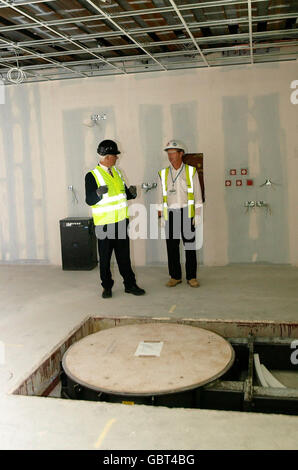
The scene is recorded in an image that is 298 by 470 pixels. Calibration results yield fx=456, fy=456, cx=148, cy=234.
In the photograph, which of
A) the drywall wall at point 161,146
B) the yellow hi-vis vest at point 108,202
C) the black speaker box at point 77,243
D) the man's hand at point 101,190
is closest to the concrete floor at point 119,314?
the black speaker box at point 77,243

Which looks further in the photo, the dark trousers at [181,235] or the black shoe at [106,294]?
the dark trousers at [181,235]

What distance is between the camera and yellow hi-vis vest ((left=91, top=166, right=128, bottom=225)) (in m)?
4.76

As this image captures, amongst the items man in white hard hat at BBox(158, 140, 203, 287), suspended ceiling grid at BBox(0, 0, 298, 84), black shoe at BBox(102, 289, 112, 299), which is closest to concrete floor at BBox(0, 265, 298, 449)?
black shoe at BBox(102, 289, 112, 299)

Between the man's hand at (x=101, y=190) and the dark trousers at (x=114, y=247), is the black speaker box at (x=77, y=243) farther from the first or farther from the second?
the man's hand at (x=101, y=190)

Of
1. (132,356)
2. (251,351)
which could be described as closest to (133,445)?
(132,356)

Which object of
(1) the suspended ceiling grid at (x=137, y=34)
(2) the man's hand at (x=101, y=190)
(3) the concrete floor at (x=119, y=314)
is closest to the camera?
(3) the concrete floor at (x=119, y=314)

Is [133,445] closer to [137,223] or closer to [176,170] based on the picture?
[176,170]

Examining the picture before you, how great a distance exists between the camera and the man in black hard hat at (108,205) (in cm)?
475

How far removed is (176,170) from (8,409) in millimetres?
3387

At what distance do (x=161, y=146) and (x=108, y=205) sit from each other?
194 cm

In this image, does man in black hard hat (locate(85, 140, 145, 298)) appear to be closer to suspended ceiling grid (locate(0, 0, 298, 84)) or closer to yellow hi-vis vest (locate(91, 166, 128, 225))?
yellow hi-vis vest (locate(91, 166, 128, 225))

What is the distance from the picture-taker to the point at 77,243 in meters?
6.50

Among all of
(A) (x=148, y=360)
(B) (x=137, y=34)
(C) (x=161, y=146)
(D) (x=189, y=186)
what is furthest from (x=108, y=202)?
(A) (x=148, y=360)

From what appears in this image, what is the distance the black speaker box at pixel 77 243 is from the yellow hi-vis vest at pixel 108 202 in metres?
1.68
